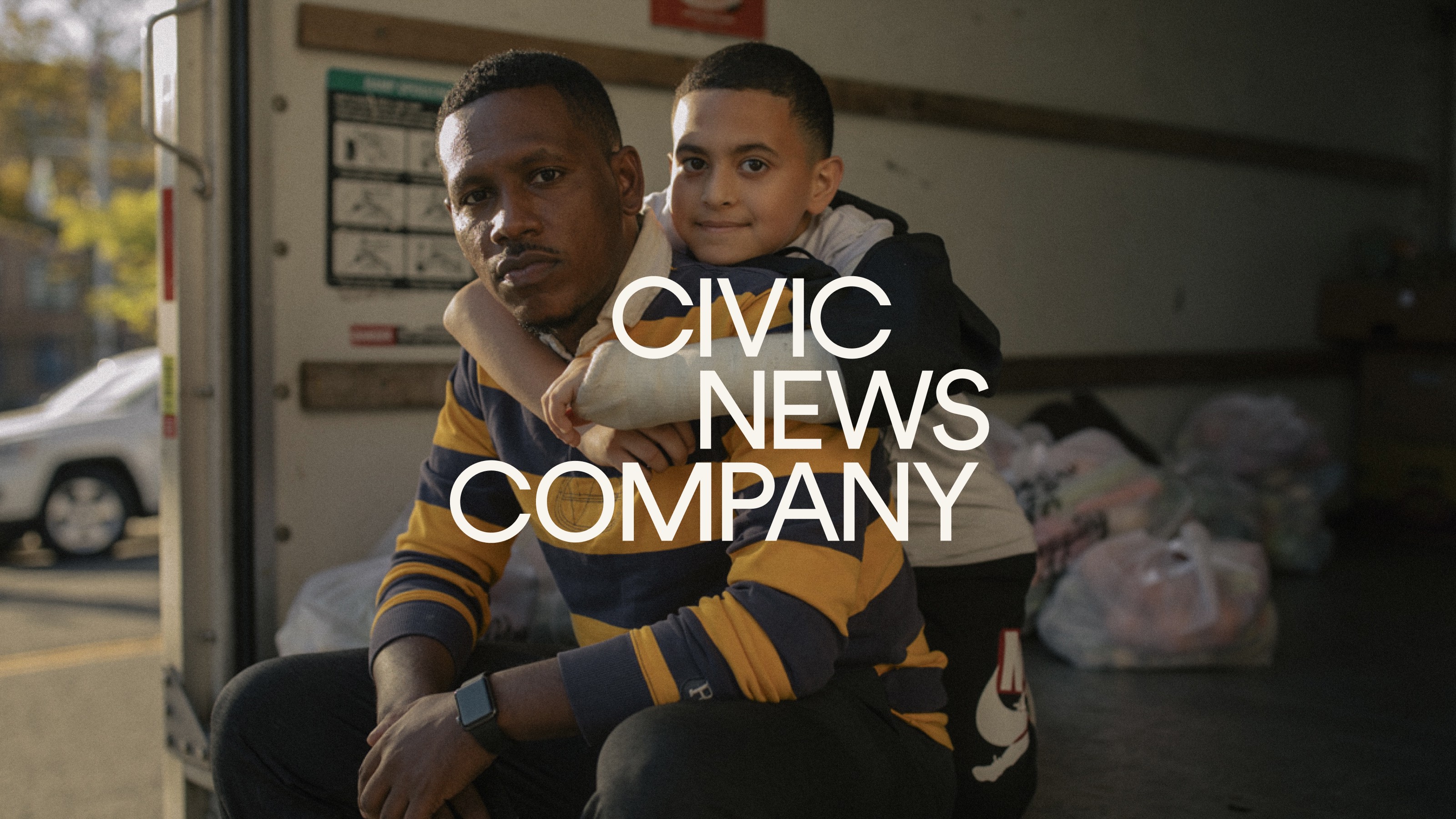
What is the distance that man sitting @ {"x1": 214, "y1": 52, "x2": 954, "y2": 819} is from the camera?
123 cm

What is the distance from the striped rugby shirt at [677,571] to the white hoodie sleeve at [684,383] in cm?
5

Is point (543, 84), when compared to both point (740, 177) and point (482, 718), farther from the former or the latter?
point (482, 718)

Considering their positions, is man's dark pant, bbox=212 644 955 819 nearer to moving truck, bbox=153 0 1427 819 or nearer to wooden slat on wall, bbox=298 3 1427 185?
moving truck, bbox=153 0 1427 819

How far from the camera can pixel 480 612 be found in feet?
5.45

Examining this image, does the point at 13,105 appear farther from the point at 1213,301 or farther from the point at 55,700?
the point at 1213,301

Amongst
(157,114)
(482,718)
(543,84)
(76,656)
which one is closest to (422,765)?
(482,718)

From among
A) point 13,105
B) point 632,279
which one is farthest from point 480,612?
point 13,105

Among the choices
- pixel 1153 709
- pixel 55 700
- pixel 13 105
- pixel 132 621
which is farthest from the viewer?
pixel 13 105

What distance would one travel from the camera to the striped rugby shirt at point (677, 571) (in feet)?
4.08

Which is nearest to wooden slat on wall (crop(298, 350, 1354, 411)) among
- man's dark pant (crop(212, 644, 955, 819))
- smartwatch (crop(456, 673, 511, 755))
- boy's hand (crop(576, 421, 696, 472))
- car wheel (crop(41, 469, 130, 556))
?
man's dark pant (crop(212, 644, 955, 819))

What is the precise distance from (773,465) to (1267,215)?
4337 millimetres

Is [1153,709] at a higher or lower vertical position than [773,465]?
lower

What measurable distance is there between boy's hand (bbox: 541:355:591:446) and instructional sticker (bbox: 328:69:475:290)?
1361 millimetres

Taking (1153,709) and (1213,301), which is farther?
(1213,301)
